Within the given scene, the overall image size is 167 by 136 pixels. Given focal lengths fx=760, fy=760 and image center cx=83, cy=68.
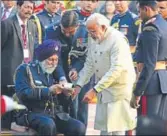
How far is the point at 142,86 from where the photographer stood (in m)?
7.28

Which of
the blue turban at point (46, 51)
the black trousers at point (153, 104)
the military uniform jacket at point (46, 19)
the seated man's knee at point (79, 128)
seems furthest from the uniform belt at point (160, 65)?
the military uniform jacket at point (46, 19)

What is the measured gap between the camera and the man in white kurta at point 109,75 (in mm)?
7742

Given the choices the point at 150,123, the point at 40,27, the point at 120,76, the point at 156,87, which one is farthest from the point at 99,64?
the point at 150,123

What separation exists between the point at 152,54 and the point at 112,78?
0.72 metres

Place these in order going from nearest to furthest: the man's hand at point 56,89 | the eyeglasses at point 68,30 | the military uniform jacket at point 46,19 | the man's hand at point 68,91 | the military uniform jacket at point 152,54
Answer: the military uniform jacket at point 152,54
the man's hand at point 56,89
the man's hand at point 68,91
the eyeglasses at point 68,30
the military uniform jacket at point 46,19

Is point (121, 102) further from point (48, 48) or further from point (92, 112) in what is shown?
point (92, 112)

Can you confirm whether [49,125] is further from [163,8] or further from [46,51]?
[163,8]

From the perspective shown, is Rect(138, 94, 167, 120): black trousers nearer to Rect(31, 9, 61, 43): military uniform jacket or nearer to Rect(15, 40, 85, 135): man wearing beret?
Rect(15, 40, 85, 135): man wearing beret

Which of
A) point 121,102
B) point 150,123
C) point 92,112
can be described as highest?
point 150,123

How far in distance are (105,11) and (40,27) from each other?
612cm

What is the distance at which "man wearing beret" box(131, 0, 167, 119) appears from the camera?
715cm

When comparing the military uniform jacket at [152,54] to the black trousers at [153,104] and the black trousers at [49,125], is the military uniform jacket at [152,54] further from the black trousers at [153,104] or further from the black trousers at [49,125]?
the black trousers at [49,125]

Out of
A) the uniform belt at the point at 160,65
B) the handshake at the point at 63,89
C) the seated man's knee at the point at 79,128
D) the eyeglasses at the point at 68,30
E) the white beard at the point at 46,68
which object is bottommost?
the seated man's knee at the point at 79,128

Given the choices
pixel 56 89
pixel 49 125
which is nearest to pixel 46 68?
pixel 56 89
